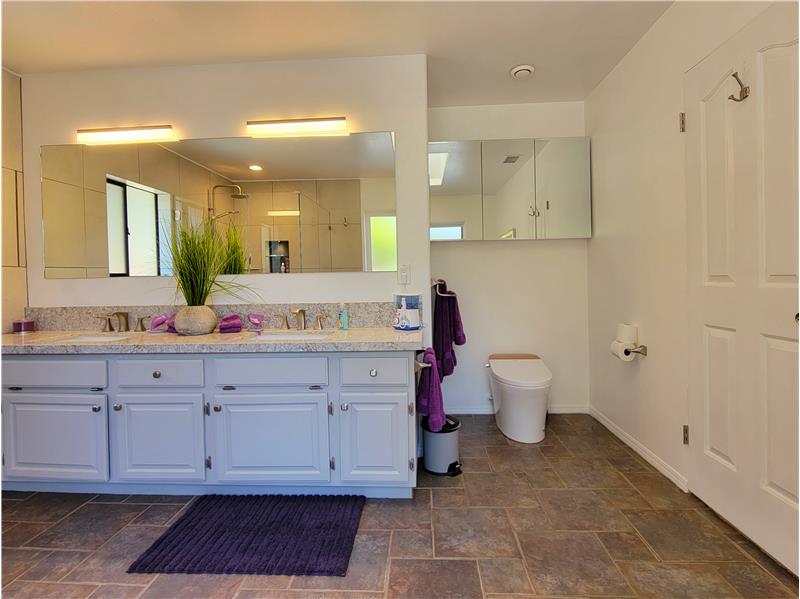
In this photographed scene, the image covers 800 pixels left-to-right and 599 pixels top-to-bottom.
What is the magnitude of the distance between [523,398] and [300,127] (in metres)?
2.21

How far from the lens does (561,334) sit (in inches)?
133

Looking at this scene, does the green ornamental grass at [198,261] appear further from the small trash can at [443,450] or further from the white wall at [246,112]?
the small trash can at [443,450]

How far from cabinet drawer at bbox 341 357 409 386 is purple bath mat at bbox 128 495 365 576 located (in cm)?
63

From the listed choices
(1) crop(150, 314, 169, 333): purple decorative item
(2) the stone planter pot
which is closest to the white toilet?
(2) the stone planter pot

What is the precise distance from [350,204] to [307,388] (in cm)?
116

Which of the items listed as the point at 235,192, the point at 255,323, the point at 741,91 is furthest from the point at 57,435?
the point at 741,91

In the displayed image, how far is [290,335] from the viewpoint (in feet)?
8.09

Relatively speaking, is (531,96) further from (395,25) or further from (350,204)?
(350,204)

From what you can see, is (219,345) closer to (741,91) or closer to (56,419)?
(56,419)

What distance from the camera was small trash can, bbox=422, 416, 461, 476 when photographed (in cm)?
242

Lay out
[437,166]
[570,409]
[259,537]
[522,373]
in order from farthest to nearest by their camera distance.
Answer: [570,409]
[437,166]
[522,373]
[259,537]

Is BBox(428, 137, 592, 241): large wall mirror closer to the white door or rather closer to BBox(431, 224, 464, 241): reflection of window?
BBox(431, 224, 464, 241): reflection of window

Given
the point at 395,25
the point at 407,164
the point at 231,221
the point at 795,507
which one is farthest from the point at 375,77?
the point at 795,507

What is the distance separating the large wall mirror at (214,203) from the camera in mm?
2637
